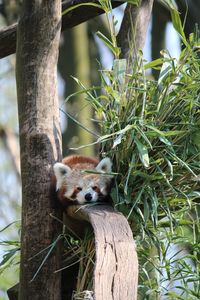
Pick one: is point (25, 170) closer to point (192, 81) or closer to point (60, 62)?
point (192, 81)

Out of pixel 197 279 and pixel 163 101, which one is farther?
pixel 197 279

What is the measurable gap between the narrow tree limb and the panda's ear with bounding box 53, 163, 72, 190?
0.78m

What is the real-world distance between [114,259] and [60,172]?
0.70m

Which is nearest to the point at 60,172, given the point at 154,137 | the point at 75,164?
the point at 75,164

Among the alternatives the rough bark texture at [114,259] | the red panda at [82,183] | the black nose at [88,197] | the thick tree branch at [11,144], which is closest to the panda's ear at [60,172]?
the red panda at [82,183]

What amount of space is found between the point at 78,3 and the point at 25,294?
139 centimetres

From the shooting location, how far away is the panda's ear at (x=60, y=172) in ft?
9.07

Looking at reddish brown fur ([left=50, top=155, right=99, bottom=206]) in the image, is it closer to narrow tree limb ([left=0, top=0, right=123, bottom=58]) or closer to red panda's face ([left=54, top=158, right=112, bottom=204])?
red panda's face ([left=54, top=158, right=112, bottom=204])

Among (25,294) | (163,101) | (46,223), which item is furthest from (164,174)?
(25,294)

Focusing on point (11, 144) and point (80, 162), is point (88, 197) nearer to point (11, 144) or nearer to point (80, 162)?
point (80, 162)

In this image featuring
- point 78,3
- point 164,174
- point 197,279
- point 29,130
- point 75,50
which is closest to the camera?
point 164,174

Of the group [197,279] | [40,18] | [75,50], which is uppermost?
[75,50]

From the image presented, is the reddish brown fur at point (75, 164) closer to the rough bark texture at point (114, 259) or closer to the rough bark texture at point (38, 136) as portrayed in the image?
the rough bark texture at point (38, 136)

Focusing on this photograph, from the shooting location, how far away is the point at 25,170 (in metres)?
2.73
